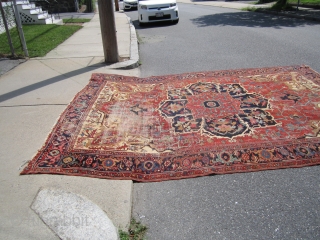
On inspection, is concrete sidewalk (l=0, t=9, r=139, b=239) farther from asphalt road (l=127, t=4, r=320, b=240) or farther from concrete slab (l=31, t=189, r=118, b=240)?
asphalt road (l=127, t=4, r=320, b=240)

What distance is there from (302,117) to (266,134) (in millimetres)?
830

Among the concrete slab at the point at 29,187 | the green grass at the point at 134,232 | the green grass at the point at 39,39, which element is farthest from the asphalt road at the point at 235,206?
the green grass at the point at 39,39

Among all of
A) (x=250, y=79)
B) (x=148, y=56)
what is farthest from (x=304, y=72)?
(x=148, y=56)

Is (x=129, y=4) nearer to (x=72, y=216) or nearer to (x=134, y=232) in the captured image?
(x=72, y=216)

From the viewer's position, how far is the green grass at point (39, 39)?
26.2 ft

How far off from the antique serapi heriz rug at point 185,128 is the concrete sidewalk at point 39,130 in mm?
175

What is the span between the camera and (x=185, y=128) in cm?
408

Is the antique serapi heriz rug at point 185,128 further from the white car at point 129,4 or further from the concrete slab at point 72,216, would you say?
the white car at point 129,4

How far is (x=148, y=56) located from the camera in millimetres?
7953

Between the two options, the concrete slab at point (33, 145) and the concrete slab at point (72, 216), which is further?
the concrete slab at point (33, 145)

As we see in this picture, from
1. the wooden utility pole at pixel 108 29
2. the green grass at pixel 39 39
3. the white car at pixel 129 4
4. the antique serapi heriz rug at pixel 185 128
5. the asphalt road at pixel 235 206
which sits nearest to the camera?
the asphalt road at pixel 235 206

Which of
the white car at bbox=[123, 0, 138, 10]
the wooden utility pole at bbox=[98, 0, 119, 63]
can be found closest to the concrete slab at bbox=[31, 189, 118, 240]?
the wooden utility pole at bbox=[98, 0, 119, 63]

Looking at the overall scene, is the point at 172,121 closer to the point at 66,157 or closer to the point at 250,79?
the point at 66,157

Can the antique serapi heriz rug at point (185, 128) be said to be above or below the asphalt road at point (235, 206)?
above
